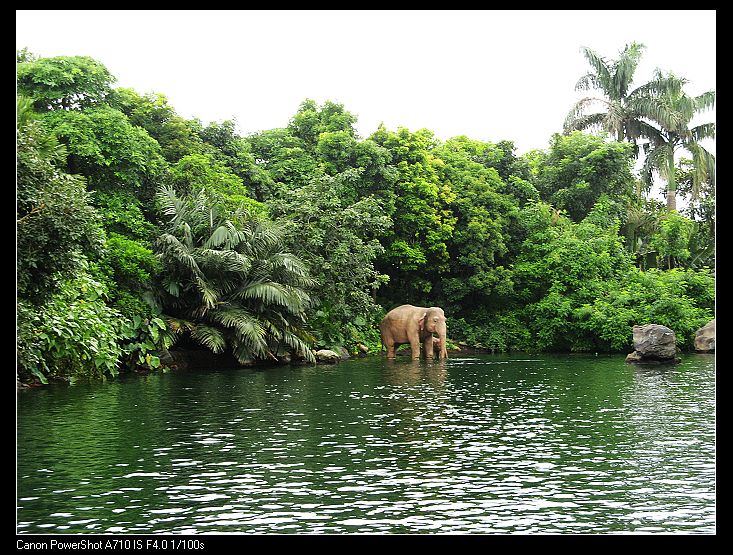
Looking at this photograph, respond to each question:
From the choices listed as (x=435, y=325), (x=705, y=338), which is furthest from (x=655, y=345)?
(x=435, y=325)

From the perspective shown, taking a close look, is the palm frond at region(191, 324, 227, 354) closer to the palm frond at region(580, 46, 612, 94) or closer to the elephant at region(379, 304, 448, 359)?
the elephant at region(379, 304, 448, 359)

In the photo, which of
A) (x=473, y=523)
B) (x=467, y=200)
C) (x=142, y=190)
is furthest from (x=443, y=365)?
(x=473, y=523)

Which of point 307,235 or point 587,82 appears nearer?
point 307,235

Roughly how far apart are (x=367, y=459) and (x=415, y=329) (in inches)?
963

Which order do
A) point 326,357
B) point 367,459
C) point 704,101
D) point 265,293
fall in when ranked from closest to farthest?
point 367,459 → point 265,293 → point 326,357 → point 704,101

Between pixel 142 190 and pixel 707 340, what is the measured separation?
76.4 ft

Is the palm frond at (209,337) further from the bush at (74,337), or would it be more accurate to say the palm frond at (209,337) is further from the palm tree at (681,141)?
the palm tree at (681,141)

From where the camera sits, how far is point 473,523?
9.11 metres

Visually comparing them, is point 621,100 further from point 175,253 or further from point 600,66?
point 175,253

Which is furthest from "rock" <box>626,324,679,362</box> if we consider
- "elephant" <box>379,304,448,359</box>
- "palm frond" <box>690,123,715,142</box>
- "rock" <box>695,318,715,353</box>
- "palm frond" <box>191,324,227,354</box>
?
"palm frond" <box>690,123,715,142</box>

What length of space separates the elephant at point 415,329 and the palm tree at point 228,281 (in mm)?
5503

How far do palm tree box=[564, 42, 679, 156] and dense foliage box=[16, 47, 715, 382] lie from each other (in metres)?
0.39

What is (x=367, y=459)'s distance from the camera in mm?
12711

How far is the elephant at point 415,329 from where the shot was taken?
36938 mm
